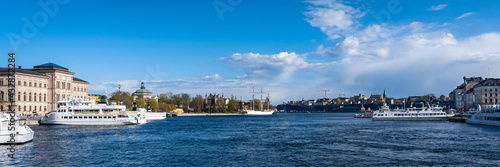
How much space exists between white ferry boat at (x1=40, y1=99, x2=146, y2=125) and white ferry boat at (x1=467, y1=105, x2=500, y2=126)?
274 ft

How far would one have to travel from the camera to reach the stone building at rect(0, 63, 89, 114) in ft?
385

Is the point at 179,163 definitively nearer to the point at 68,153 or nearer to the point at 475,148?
the point at 68,153

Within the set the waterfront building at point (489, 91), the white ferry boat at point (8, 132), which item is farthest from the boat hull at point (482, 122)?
the white ferry boat at point (8, 132)

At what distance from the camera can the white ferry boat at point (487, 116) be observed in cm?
8661

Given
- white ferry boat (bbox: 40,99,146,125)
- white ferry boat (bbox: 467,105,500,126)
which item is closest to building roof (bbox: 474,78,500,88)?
white ferry boat (bbox: 467,105,500,126)

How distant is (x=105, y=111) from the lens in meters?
94.3

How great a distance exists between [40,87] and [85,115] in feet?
155

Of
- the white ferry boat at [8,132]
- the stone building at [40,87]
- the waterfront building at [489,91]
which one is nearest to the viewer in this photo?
the white ferry boat at [8,132]

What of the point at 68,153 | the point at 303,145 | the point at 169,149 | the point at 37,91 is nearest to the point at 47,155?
the point at 68,153

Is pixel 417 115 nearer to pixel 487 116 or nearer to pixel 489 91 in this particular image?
pixel 487 116

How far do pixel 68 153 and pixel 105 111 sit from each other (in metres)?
55.9

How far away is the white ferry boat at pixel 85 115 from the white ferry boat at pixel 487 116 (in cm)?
8341

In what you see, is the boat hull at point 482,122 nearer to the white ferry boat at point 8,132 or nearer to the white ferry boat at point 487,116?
the white ferry boat at point 487,116

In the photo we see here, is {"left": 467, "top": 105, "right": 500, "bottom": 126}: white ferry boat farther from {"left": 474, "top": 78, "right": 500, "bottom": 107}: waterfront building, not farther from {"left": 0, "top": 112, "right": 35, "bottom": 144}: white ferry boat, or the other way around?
{"left": 0, "top": 112, "right": 35, "bottom": 144}: white ferry boat
